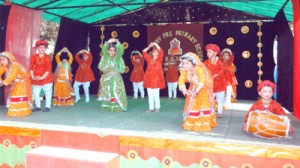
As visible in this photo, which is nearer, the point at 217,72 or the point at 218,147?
the point at 218,147

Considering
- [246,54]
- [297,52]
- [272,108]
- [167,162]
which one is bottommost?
[167,162]

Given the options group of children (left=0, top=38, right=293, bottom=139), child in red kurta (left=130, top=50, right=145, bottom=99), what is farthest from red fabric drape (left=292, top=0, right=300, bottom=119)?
child in red kurta (left=130, top=50, right=145, bottom=99)

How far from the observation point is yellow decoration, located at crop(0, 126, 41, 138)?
4377 mm

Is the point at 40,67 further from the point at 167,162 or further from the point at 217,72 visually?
the point at 167,162

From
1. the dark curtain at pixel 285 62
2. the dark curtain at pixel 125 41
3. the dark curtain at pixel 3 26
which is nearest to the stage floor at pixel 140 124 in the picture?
the dark curtain at pixel 3 26

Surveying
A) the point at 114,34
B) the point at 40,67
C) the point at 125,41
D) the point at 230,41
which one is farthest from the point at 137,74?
the point at 40,67

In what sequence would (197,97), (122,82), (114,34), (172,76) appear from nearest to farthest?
(197,97), (122,82), (172,76), (114,34)

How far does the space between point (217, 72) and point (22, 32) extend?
15.2 ft

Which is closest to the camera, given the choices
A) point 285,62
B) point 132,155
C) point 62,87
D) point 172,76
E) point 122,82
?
point 132,155

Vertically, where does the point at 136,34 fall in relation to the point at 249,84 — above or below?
above

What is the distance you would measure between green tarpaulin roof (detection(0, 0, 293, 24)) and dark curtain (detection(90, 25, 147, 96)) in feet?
1.46

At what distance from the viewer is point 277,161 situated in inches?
132

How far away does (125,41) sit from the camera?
10211 millimetres

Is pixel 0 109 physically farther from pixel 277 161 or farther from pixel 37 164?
pixel 277 161
